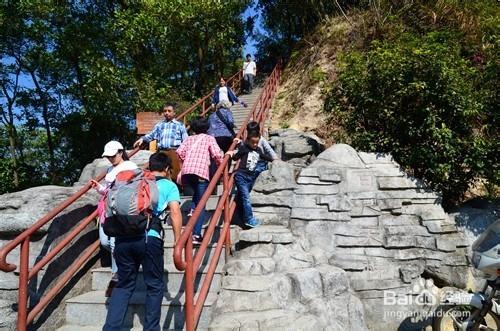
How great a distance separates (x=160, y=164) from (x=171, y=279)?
3.99 feet

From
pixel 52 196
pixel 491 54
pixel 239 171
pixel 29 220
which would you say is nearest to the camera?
pixel 29 220

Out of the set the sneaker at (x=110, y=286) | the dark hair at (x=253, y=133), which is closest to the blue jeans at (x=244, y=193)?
the dark hair at (x=253, y=133)

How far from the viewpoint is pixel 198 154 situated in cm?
442

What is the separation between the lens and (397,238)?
4.66 m

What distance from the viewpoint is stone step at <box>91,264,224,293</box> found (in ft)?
12.4

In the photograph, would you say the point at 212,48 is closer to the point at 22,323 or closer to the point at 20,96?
the point at 20,96

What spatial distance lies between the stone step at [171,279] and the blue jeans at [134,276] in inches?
28.3

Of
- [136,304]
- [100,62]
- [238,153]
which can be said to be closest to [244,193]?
[238,153]

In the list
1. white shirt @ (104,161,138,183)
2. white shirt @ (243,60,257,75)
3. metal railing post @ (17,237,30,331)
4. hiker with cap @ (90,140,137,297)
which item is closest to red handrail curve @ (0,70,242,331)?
metal railing post @ (17,237,30,331)

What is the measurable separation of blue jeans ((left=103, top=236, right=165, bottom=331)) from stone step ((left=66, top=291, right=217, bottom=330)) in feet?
1.29

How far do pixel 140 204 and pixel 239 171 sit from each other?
1.83 m

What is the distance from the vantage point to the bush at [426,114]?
5.02 metres

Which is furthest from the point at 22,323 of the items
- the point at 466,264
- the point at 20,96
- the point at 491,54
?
the point at 20,96

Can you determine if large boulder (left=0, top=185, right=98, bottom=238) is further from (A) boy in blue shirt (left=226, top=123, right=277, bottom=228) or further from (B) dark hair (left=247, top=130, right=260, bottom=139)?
(B) dark hair (left=247, top=130, right=260, bottom=139)
